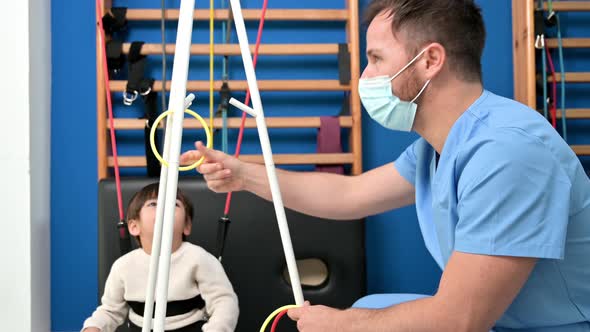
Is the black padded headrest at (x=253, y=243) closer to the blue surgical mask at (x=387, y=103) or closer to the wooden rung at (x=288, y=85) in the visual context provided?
the wooden rung at (x=288, y=85)

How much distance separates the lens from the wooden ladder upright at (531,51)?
2.29 m

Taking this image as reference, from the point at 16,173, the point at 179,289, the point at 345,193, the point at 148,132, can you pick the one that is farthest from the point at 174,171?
the point at 16,173

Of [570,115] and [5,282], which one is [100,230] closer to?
[5,282]

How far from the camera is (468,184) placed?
1.06 meters

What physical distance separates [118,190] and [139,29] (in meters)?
0.74

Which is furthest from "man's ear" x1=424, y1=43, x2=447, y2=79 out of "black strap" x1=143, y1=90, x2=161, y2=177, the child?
"black strap" x1=143, y1=90, x2=161, y2=177

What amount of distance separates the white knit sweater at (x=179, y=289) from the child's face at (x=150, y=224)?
0.12ft

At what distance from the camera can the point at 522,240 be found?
1004mm

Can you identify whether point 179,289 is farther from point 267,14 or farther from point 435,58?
point 267,14

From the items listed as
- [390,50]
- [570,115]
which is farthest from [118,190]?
[570,115]

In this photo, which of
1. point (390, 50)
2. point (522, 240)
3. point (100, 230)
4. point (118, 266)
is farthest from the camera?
point (100, 230)

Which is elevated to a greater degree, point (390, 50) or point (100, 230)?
point (390, 50)

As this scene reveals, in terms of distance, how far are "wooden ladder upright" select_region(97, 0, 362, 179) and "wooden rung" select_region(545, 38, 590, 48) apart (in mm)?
771

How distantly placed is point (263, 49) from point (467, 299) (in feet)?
4.91
